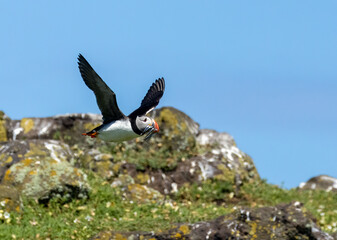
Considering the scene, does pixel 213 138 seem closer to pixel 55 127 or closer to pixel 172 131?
pixel 172 131

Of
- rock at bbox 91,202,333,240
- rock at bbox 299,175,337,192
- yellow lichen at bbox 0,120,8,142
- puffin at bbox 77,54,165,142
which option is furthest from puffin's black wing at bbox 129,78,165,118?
rock at bbox 299,175,337,192

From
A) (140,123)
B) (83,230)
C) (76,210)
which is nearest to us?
(140,123)

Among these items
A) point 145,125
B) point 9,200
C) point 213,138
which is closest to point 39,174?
point 9,200

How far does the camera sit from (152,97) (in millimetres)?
11688

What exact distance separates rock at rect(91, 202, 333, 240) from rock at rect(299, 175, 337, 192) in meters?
11.6

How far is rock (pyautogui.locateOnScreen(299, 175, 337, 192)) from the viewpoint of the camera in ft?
70.5

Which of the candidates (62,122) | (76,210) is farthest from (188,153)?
(76,210)

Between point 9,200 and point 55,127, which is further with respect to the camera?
point 55,127

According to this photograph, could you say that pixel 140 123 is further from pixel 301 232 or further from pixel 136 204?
pixel 136 204

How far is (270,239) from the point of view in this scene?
32.1 feet

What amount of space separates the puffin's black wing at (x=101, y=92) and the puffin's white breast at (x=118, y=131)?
0.17m

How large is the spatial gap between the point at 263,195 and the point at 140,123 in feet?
28.0

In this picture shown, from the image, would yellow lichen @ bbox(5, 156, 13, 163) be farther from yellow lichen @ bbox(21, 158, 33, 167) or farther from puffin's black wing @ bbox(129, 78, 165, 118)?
puffin's black wing @ bbox(129, 78, 165, 118)

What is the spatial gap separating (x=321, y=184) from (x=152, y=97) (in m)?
12.4
